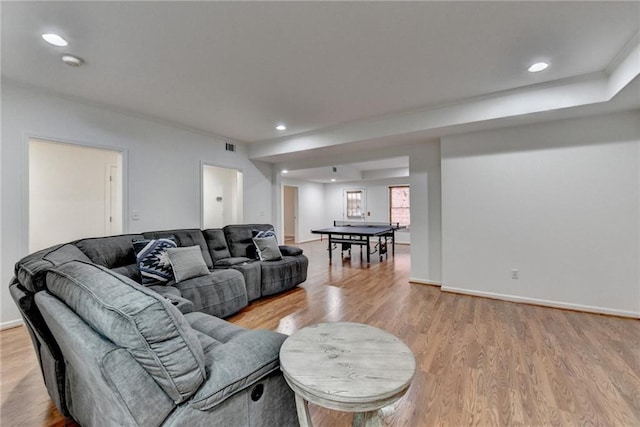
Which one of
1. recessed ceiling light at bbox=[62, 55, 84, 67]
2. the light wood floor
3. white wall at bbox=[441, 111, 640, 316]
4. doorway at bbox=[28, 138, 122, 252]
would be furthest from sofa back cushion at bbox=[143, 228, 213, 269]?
white wall at bbox=[441, 111, 640, 316]

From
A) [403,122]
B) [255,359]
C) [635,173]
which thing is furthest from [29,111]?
[635,173]

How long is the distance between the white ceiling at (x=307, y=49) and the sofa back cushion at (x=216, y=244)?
1714 millimetres

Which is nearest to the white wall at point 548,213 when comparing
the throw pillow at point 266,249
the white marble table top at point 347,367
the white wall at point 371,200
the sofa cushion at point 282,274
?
the sofa cushion at point 282,274

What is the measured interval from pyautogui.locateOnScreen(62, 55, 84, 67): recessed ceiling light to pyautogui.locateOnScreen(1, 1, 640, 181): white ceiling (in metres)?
0.06

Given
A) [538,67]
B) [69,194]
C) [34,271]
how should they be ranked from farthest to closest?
[69,194] → [538,67] → [34,271]

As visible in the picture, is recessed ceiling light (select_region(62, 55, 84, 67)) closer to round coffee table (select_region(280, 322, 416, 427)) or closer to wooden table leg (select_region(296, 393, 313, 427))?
round coffee table (select_region(280, 322, 416, 427))

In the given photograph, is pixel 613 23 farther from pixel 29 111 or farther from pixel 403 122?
pixel 29 111

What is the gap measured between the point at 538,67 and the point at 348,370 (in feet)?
10.4

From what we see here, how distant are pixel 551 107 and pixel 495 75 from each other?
784 millimetres

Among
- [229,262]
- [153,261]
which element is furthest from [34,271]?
[229,262]

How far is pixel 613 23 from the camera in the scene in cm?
194

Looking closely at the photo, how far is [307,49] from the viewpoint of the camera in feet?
7.33

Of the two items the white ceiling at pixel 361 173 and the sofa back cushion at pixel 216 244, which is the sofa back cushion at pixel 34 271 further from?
the white ceiling at pixel 361 173

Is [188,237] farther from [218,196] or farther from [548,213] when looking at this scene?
[548,213]
